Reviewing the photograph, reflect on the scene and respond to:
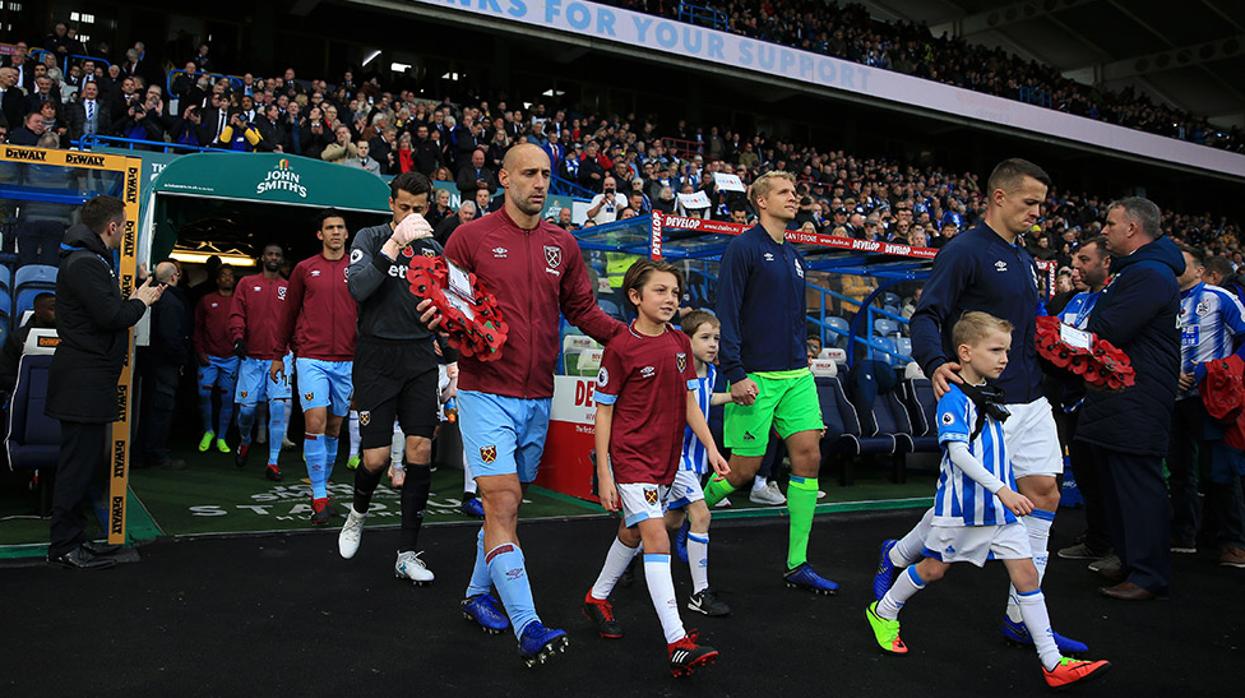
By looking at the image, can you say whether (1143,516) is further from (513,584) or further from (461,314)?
(461,314)

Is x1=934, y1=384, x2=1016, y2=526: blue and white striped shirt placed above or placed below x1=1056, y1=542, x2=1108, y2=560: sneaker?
above

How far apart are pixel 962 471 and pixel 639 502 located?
1.34 metres

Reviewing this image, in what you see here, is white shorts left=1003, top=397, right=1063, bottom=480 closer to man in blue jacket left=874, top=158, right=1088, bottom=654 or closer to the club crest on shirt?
man in blue jacket left=874, top=158, right=1088, bottom=654

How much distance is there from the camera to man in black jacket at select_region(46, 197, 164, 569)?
497cm

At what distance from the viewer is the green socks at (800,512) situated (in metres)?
5.00

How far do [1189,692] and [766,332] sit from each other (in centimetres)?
249

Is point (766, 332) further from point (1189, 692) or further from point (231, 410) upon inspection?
point (231, 410)

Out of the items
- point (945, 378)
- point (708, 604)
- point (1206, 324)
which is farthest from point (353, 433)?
point (1206, 324)

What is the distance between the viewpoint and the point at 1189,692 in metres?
3.57

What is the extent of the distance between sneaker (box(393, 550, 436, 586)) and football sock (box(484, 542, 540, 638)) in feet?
4.47

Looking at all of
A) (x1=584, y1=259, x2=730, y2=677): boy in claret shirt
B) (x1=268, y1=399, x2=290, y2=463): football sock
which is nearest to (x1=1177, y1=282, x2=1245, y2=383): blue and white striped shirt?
(x1=584, y1=259, x2=730, y2=677): boy in claret shirt

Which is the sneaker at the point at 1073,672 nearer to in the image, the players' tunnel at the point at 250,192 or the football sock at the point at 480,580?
the football sock at the point at 480,580

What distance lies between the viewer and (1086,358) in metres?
4.19

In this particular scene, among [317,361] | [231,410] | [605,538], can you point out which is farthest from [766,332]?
[231,410]
